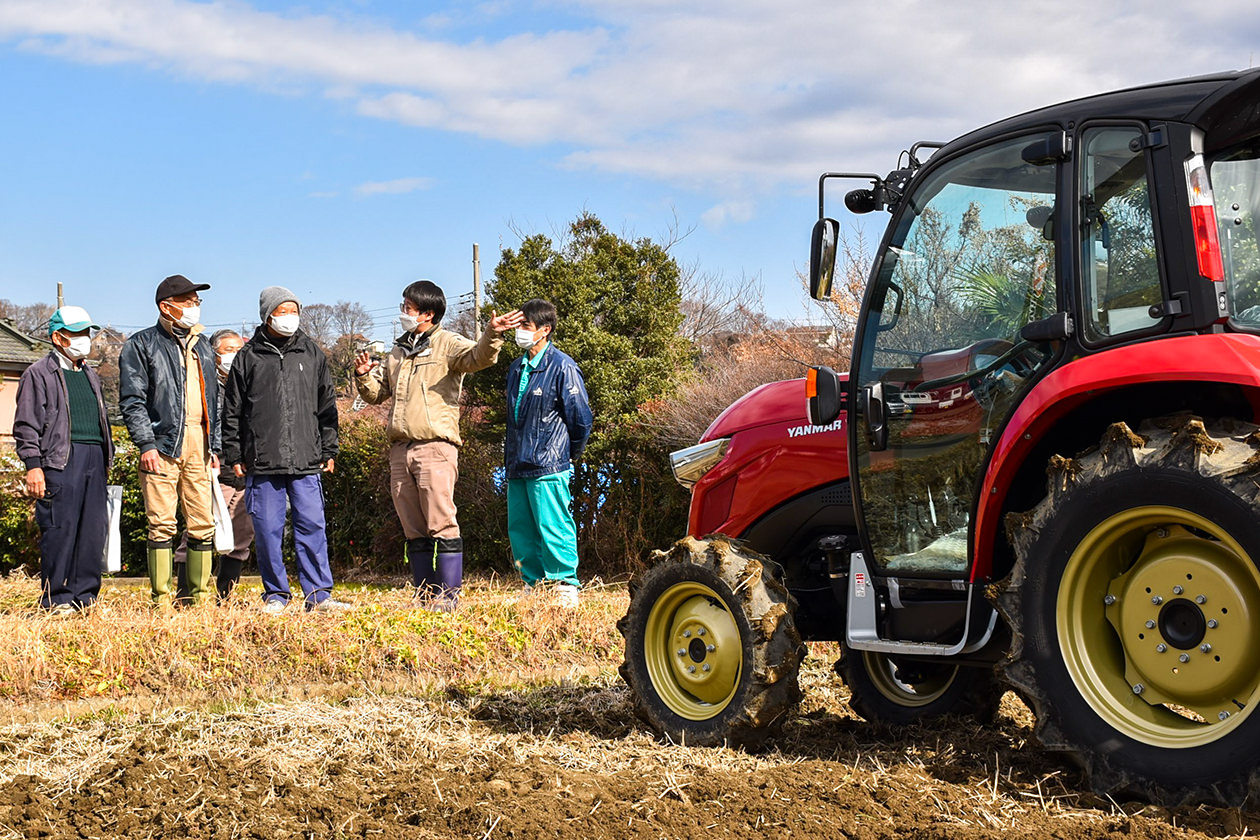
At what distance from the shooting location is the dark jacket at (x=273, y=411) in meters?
7.84

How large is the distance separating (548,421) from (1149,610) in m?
5.54

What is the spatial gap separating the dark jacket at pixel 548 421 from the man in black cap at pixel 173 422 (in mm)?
2165

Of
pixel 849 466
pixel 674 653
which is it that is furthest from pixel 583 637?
pixel 849 466

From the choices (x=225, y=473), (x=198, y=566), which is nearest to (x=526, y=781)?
(x=198, y=566)

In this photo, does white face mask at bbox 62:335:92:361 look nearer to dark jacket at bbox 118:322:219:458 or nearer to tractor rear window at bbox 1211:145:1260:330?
dark jacket at bbox 118:322:219:458

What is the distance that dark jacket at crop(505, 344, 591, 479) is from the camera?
8.48 metres

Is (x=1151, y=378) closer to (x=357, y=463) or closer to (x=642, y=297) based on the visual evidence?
(x=642, y=297)

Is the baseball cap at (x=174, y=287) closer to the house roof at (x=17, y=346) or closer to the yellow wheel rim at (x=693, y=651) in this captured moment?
the yellow wheel rim at (x=693, y=651)

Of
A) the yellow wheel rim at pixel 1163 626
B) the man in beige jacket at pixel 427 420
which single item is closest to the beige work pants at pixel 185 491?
the man in beige jacket at pixel 427 420

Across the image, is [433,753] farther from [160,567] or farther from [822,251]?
[160,567]

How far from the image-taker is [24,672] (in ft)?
20.6

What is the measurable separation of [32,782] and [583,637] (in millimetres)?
3788

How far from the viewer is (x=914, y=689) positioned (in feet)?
17.4

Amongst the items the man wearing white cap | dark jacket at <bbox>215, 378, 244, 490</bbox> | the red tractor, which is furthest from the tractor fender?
the man wearing white cap
